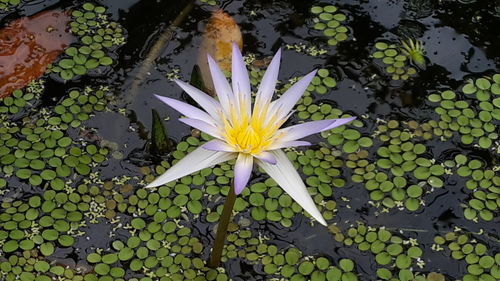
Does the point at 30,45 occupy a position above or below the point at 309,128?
below

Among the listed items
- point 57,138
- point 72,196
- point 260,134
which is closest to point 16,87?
point 57,138

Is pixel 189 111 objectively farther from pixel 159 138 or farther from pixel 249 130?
pixel 159 138

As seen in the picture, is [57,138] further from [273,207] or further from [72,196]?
[273,207]

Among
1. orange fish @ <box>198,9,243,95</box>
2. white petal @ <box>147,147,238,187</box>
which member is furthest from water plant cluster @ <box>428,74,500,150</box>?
white petal @ <box>147,147,238,187</box>

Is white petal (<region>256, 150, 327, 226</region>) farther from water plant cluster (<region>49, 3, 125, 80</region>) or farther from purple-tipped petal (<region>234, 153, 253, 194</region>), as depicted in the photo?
water plant cluster (<region>49, 3, 125, 80</region>)

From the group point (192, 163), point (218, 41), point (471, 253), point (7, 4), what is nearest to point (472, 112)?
point (471, 253)

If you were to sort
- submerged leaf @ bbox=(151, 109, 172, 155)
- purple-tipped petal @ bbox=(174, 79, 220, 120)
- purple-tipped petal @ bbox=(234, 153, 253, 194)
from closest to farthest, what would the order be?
1. purple-tipped petal @ bbox=(234, 153, 253, 194)
2. purple-tipped petal @ bbox=(174, 79, 220, 120)
3. submerged leaf @ bbox=(151, 109, 172, 155)

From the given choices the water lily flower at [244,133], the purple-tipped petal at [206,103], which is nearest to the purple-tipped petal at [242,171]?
the water lily flower at [244,133]
